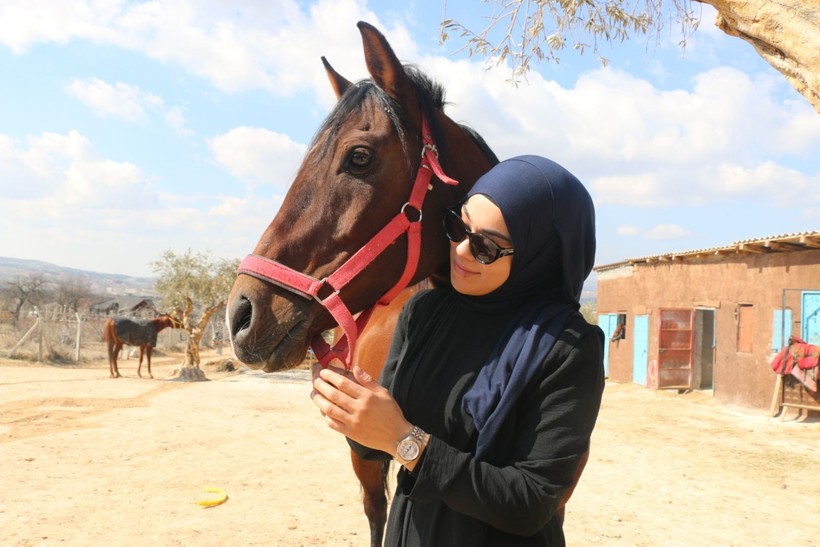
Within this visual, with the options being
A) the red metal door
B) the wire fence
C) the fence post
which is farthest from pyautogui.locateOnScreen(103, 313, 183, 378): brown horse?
the red metal door

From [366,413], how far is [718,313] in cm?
1514

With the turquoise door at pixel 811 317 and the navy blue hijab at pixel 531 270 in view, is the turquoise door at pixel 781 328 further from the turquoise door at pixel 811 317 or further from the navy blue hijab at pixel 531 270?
the navy blue hijab at pixel 531 270

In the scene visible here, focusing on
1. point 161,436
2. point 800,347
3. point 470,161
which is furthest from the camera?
point 800,347

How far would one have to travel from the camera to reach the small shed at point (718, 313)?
11.4 metres

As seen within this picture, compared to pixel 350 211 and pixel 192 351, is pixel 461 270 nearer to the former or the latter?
pixel 350 211

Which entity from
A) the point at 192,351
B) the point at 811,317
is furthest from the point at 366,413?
the point at 192,351

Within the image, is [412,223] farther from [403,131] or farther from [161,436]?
[161,436]

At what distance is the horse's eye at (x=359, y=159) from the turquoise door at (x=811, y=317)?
41.1 feet

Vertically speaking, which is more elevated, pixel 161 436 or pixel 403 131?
pixel 403 131

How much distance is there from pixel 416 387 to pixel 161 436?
772 centimetres

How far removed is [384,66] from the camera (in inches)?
66.1

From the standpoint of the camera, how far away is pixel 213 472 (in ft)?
20.3

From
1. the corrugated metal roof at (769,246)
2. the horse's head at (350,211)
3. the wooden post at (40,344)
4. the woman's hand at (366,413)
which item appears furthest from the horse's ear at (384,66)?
the wooden post at (40,344)

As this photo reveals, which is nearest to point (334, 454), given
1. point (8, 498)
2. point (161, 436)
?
point (161, 436)
